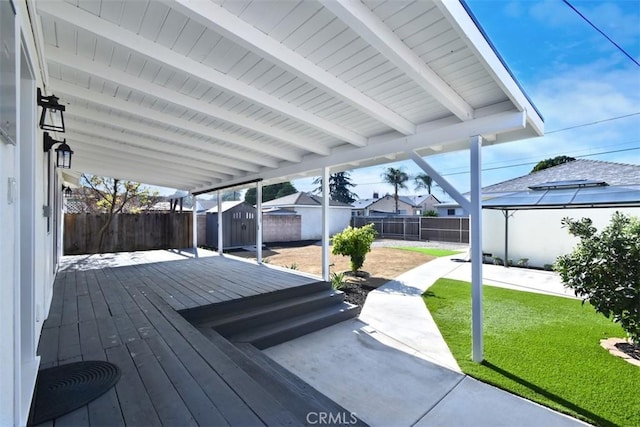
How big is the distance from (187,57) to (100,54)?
843 mm

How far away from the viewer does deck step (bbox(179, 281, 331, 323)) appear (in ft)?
12.7

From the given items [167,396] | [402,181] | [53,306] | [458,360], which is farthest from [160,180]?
[402,181]

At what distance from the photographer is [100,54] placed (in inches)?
112

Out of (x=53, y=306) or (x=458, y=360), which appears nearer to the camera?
(x=458, y=360)

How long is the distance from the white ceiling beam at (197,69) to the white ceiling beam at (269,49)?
2.37 ft

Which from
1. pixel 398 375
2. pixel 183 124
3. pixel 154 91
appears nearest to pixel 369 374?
pixel 398 375

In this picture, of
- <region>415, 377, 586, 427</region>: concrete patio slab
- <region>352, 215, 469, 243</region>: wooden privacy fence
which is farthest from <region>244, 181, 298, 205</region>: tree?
<region>415, 377, 586, 427</region>: concrete patio slab

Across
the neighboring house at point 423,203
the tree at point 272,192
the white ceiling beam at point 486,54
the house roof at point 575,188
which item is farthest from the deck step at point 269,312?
the neighboring house at point 423,203

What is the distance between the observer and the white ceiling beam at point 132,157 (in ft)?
18.2

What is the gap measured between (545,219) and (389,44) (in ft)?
34.2

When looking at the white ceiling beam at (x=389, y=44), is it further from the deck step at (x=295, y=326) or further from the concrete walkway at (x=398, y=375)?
the deck step at (x=295, y=326)

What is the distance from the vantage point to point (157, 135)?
484 cm

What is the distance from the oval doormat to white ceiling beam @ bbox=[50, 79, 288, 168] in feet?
9.88

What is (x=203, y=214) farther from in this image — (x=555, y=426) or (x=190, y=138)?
(x=555, y=426)
